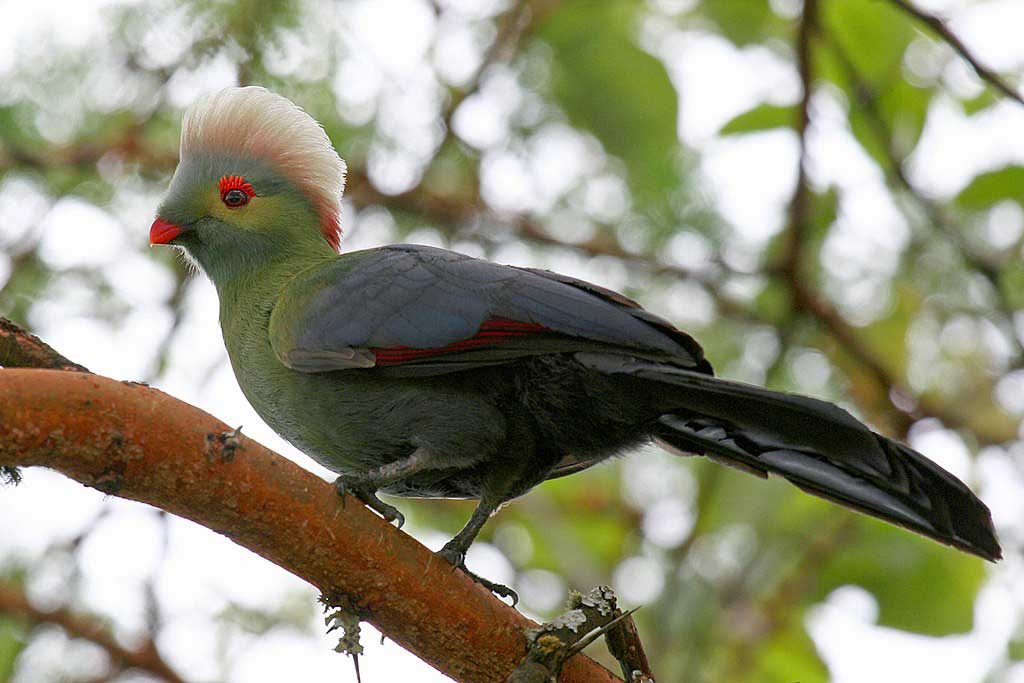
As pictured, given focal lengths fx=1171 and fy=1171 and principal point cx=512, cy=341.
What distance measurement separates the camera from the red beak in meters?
3.51

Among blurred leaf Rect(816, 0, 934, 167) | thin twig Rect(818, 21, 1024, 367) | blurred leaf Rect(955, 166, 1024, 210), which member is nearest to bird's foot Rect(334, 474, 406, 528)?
thin twig Rect(818, 21, 1024, 367)

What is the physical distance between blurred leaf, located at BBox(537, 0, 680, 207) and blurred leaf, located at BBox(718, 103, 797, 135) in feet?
0.86

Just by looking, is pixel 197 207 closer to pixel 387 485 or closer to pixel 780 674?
pixel 387 485

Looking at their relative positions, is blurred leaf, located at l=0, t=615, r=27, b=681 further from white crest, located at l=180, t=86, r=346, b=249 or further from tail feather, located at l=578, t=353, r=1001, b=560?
tail feather, located at l=578, t=353, r=1001, b=560

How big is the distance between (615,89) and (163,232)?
81.1 inches

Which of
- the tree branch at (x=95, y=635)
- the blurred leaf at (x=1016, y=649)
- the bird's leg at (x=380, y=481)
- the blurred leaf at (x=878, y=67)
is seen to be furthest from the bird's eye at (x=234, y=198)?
the blurred leaf at (x=1016, y=649)

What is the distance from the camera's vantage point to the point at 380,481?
283cm

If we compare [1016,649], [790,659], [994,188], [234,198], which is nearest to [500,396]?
[234,198]

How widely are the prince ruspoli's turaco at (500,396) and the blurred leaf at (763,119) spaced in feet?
6.16

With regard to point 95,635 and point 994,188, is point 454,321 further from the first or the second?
point 994,188

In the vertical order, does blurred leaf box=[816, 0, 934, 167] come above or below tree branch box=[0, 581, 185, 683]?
above

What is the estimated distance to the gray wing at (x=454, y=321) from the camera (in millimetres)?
2920

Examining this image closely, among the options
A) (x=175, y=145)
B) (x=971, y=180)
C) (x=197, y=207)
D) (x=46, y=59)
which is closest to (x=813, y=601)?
(x=971, y=180)

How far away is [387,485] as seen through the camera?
2982mm
